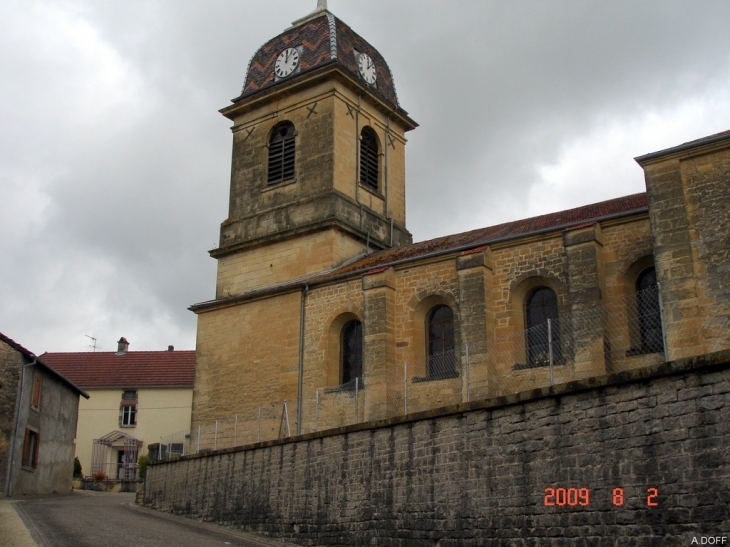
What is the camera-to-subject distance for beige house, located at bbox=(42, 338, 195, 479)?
45031 mm

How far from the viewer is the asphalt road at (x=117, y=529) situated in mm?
14969

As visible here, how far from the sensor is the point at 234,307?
25.8m

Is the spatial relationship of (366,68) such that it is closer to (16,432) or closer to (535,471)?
(16,432)

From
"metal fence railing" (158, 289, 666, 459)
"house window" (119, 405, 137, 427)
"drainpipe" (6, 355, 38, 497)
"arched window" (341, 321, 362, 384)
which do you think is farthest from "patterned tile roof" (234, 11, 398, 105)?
"house window" (119, 405, 137, 427)

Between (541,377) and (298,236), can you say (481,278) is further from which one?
(298,236)

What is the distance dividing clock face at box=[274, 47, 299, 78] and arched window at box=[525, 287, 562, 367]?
43.9ft

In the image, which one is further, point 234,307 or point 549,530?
point 234,307

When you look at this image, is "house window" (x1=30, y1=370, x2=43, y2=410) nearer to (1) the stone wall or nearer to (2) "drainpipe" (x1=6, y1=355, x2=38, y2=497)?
(2) "drainpipe" (x1=6, y1=355, x2=38, y2=497)

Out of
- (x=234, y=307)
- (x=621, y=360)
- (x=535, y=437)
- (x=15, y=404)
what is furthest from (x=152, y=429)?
(x=535, y=437)

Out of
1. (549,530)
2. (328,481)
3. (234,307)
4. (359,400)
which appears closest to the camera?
(549,530)

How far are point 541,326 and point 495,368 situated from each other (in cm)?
143

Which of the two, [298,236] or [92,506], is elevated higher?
[298,236]

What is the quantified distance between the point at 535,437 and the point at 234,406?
14.3 m

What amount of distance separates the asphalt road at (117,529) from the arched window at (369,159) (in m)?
12.7
